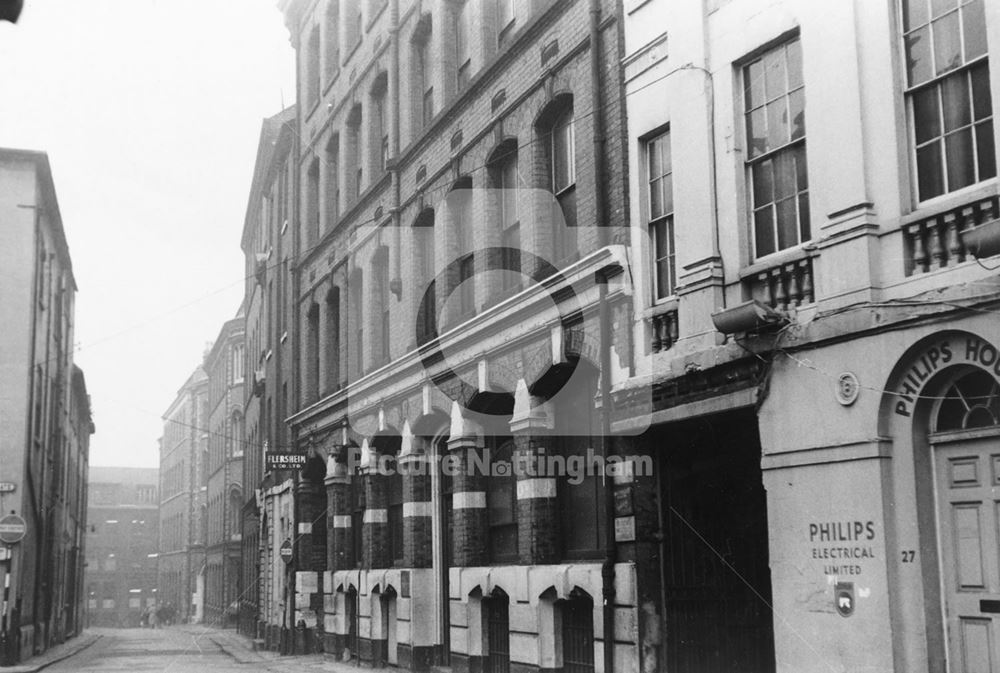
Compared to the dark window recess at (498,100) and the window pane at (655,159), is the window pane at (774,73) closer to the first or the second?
the window pane at (655,159)

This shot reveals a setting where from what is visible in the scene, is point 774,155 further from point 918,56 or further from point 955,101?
point 955,101

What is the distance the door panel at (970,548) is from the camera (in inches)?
354

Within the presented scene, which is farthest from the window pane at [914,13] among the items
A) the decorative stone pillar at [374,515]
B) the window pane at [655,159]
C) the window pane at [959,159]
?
the decorative stone pillar at [374,515]

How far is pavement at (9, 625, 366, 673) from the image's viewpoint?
A: 2380cm

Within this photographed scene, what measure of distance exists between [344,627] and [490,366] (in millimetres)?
9277

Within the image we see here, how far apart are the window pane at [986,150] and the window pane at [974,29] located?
22.5 inches

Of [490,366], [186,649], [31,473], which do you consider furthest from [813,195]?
[186,649]

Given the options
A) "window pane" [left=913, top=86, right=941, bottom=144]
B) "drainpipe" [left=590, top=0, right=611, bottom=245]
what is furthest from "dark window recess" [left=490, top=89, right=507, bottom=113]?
"window pane" [left=913, top=86, right=941, bottom=144]

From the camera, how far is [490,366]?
17391 millimetres

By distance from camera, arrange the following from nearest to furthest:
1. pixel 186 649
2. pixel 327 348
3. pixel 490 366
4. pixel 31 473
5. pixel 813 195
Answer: pixel 813 195, pixel 490 366, pixel 327 348, pixel 31 473, pixel 186 649

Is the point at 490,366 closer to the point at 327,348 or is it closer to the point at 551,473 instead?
the point at 551,473

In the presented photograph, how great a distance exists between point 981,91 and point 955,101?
0.86 ft

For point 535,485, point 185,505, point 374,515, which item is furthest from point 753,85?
point 185,505

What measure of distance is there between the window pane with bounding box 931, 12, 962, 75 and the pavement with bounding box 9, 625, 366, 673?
16392 mm
